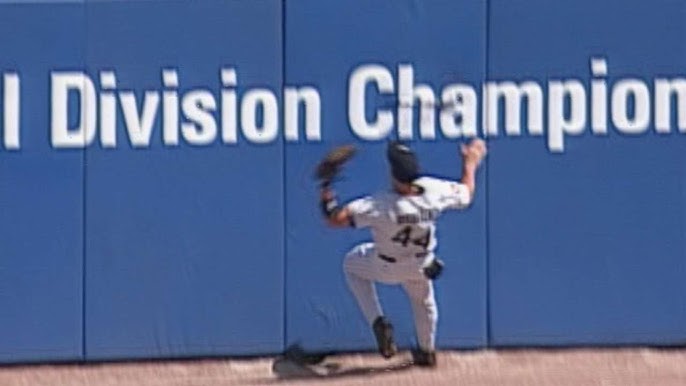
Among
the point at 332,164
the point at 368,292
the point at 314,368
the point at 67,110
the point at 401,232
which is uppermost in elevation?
the point at 67,110

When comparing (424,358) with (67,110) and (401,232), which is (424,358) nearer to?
(401,232)

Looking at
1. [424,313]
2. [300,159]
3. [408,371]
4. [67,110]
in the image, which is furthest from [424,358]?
[67,110]

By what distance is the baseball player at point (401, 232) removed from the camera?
923 centimetres

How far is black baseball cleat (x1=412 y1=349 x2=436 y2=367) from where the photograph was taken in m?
9.56

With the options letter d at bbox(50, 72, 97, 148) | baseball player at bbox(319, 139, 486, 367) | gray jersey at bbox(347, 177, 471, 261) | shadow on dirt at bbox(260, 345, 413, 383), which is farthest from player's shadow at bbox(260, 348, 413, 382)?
letter d at bbox(50, 72, 97, 148)

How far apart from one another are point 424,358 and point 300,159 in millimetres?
1271

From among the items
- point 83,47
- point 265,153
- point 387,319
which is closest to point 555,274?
point 387,319

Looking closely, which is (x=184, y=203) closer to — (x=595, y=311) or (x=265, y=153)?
(x=265, y=153)

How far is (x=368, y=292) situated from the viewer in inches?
372

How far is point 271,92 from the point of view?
9.82 m

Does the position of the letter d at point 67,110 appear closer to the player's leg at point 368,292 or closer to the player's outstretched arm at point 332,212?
the player's outstretched arm at point 332,212

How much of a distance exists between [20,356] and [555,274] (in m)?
2.96

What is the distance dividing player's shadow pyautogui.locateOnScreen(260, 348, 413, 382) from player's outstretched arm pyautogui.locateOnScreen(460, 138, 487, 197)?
1.03 m

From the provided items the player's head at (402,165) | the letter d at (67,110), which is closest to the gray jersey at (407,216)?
the player's head at (402,165)
